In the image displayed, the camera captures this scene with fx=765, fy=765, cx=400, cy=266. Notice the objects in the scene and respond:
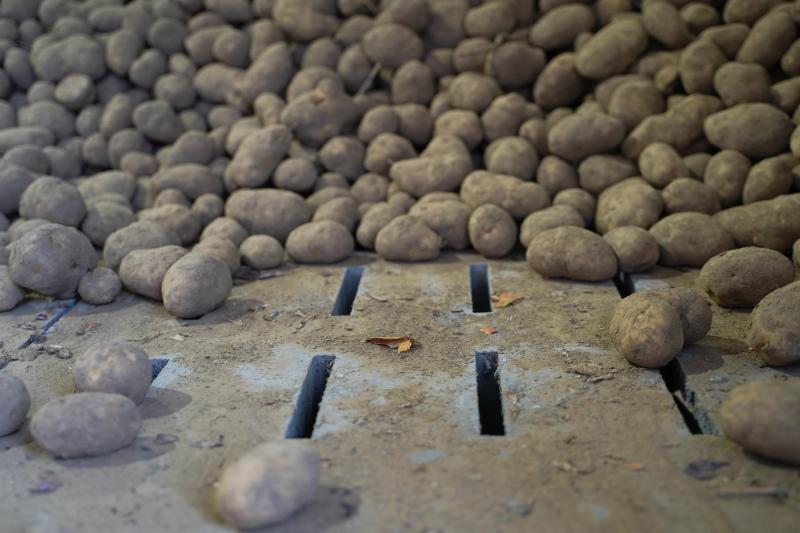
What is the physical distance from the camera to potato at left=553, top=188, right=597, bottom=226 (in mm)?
4039

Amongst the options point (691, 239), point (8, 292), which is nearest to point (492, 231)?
point (691, 239)

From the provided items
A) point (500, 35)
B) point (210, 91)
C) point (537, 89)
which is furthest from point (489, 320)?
point (210, 91)

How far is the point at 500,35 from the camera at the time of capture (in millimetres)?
4809

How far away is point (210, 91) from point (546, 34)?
2218 mm

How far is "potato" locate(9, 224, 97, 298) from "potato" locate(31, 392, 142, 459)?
119cm

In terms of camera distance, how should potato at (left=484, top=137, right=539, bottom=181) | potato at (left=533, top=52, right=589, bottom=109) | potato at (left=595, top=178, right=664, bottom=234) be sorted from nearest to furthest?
potato at (left=595, top=178, right=664, bottom=234) < potato at (left=484, top=137, right=539, bottom=181) < potato at (left=533, top=52, right=589, bottom=109)

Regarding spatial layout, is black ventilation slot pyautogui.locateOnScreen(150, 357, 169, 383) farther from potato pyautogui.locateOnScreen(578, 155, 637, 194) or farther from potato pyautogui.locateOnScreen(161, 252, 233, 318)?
potato pyautogui.locateOnScreen(578, 155, 637, 194)

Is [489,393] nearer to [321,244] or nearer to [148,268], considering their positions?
[321,244]

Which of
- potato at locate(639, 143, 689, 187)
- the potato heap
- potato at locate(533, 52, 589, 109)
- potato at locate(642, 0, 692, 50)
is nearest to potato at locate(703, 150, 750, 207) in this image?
the potato heap

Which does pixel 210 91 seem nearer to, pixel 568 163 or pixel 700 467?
pixel 568 163

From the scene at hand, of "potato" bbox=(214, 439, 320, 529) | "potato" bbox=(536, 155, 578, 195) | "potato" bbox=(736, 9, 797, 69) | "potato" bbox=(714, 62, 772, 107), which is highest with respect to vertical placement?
"potato" bbox=(736, 9, 797, 69)

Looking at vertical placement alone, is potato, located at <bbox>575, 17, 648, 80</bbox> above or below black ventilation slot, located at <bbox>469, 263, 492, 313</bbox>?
above

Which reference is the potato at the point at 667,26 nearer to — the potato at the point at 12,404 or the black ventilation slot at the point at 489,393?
the black ventilation slot at the point at 489,393

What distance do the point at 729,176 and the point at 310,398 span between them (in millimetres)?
2467
